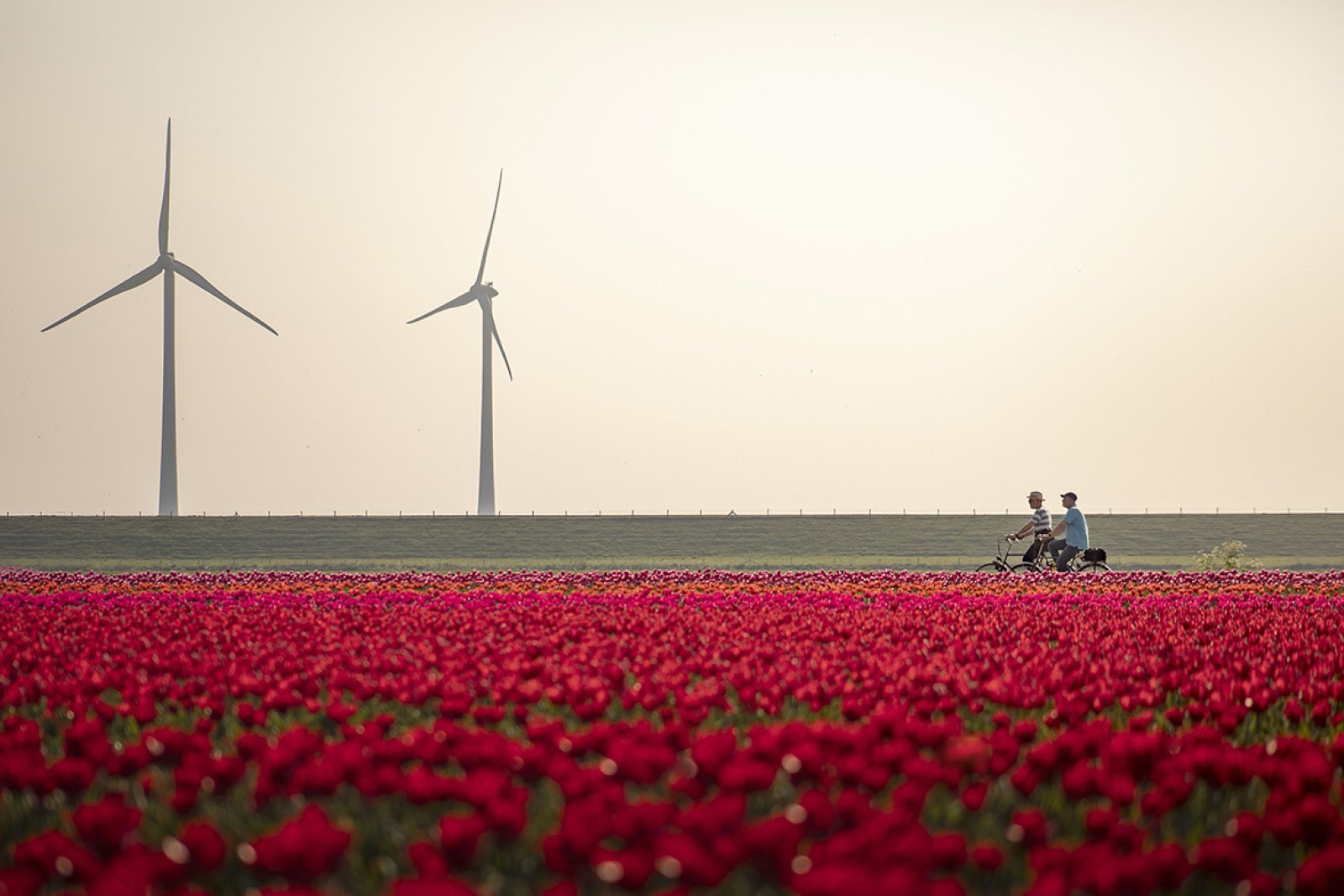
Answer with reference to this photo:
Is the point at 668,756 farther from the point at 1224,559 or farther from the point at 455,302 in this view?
→ the point at 455,302

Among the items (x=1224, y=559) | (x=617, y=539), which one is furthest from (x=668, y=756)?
(x=617, y=539)

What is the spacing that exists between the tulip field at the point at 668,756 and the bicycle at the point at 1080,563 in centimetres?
1189

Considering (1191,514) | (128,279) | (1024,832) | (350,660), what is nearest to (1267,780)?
(1024,832)

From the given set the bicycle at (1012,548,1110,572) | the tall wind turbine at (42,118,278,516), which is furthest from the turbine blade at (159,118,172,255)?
the bicycle at (1012,548,1110,572)

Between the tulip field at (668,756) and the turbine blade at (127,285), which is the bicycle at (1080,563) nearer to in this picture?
the tulip field at (668,756)

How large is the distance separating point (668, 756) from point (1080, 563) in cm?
2153

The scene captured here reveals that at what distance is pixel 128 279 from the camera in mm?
55719

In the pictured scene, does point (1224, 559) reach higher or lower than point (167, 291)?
lower

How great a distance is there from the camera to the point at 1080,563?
2616 centimetres

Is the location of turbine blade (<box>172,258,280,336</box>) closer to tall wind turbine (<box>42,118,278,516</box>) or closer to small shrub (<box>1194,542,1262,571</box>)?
tall wind turbine (<box>42,118,278,516</box>)

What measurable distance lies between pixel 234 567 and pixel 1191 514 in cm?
3346

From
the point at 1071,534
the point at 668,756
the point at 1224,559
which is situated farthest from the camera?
the point at 1224,559

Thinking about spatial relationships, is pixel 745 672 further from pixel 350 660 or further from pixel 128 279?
pixel 128 279

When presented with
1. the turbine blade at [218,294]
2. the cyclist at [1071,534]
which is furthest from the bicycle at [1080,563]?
the turbine blade at [218,294]
